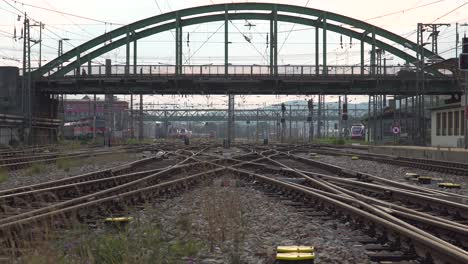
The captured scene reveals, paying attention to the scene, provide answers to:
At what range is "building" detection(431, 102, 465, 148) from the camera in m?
47.5

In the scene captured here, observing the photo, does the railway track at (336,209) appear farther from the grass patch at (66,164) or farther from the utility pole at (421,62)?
the utility pole at (421,62)

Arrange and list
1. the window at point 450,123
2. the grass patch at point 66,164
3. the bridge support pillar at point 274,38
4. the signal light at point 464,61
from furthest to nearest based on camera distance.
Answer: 1. the bridge support pillar at point 274,38
2. the window at point 450,123
3. the signal light at point 464,61
4. the grass patch at point 66,164

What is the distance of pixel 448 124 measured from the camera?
5119 centimetres

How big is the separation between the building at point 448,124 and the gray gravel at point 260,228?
1515 inches

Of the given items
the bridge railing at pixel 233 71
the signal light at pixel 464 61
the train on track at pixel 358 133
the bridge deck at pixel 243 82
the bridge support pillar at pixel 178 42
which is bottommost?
the train on track at pixel 358 133

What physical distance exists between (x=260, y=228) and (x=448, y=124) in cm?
4596

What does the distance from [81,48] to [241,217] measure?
6281 centimetres

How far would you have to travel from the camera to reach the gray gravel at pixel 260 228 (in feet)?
23.8

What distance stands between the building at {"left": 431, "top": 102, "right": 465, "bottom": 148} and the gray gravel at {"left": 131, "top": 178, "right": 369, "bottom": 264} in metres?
38.5

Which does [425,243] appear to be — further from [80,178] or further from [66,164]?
[66,164]

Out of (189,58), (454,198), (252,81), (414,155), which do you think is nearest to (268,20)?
(189,58)

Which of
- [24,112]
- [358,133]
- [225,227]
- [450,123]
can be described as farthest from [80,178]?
[358,133]

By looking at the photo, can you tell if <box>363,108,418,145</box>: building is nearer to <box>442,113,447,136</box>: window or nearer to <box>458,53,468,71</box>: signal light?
<box>442,113,447,136</box>: window

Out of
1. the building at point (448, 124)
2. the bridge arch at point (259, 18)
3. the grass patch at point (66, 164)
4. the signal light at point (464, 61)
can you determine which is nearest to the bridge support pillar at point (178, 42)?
the bridge arch at point (259, 18)
